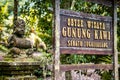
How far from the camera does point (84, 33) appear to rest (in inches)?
180

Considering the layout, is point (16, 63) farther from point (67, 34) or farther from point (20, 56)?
point (67, 34)

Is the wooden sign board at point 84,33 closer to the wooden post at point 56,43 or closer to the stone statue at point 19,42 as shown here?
the wooden post at point 56,43

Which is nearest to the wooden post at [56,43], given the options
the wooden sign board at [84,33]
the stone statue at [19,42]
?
the wooden sign board at [84,33]

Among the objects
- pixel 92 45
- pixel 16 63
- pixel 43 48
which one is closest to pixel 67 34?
pixel 92 45

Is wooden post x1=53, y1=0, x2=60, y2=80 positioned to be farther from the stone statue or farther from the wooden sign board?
the stone statue

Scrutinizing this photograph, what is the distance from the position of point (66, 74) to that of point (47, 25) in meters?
1.19

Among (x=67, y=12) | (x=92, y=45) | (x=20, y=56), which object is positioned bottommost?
(x=20, y=56)

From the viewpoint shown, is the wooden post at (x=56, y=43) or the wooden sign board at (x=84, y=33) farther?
the wooden sign board at (x=84, y=33)

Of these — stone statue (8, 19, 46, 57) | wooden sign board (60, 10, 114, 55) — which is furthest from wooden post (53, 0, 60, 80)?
stone statue (8, 19, 46, 57)

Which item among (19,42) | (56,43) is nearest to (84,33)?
(56,43)

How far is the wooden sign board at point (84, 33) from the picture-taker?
429cm

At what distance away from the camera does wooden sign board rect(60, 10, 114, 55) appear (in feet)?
14.1

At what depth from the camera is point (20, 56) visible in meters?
6.56

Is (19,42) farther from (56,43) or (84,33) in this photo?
(56,43)
